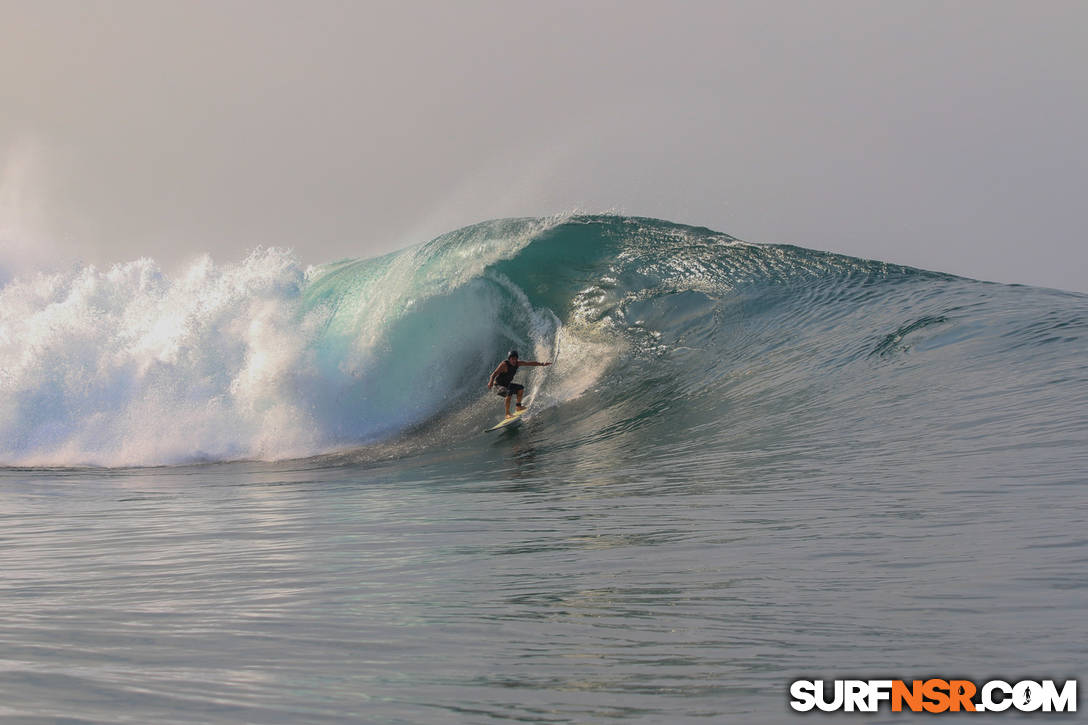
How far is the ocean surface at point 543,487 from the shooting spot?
2879 mm

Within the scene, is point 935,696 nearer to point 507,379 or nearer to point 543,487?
point 543,487

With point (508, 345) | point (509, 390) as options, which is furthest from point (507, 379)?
point (508, 345)

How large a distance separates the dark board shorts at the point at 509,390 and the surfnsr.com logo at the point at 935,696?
9.90 metres

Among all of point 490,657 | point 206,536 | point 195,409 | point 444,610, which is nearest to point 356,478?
point 206,536

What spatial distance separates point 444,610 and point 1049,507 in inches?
120

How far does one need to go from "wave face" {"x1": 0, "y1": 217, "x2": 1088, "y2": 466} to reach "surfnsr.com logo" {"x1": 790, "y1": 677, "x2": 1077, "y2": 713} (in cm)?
642

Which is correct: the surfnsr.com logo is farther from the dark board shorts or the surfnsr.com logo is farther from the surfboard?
the dark board shorts

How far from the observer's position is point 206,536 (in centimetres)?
561

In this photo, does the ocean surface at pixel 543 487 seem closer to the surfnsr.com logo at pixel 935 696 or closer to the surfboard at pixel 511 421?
the surfnsr.com logo at pixel 935 696

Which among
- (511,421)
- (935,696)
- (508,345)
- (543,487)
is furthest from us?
(508,345)

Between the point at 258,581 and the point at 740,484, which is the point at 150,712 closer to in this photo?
the point at 258,581

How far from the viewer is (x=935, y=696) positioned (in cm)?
252

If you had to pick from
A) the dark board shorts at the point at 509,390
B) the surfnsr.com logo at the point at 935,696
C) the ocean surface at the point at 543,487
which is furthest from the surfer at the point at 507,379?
the surfnsr.com logo at the point at 935,696

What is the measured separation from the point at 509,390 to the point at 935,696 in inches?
398
